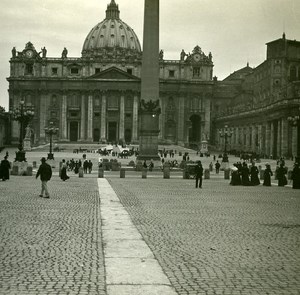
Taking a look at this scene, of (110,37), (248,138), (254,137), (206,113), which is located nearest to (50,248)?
(254,137)

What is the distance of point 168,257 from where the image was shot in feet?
34.4

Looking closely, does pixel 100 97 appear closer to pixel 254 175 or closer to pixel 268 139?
pixel 268 139

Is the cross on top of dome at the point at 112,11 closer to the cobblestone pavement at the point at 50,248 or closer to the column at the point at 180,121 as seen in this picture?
the column at the point at 180,121

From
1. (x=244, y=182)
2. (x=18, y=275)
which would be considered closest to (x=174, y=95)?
(x=244, y=182)

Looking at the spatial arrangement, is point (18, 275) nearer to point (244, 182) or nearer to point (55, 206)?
point (55, 206)

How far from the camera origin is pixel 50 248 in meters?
11.1

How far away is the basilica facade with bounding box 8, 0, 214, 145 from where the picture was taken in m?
128

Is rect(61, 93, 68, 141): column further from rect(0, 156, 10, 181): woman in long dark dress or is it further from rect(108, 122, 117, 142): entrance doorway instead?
rect(0, 156, 10, 181): woman in long dark dress

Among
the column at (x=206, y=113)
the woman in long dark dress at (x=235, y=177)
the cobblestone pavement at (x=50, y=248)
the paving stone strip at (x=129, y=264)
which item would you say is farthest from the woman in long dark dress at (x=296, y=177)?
the column at (x=206, y=113)

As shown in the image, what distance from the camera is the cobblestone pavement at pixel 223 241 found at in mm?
8812

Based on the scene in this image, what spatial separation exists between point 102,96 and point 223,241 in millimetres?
117725

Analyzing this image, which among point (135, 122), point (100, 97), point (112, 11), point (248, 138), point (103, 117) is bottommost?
point (248, 138)

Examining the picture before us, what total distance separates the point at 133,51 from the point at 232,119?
48.9 meters

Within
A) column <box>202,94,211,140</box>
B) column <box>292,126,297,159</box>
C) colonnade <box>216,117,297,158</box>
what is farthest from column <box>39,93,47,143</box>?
column <box>292,126,297,159</box>
